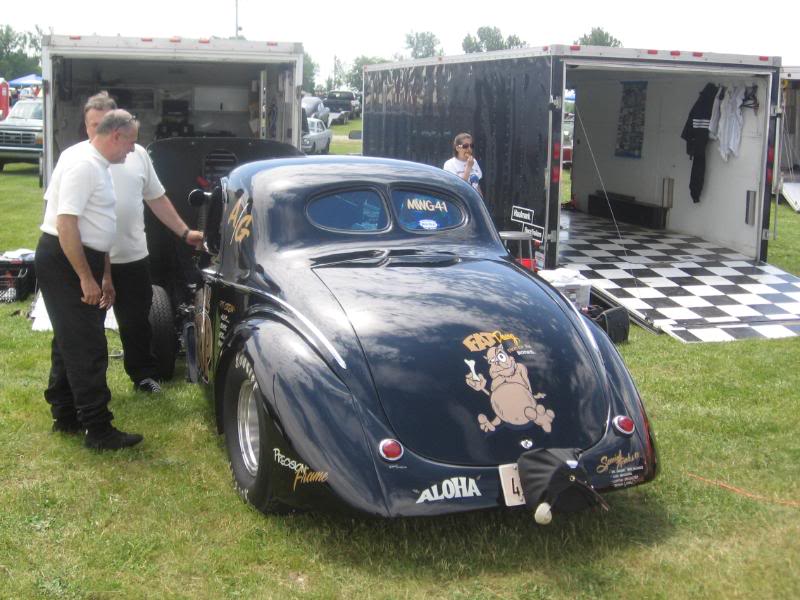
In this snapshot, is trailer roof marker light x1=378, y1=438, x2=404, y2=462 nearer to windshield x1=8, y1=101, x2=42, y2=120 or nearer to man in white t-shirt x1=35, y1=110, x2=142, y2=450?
man in white t-shirt x1=35, y1=110, x2=142, y2=450

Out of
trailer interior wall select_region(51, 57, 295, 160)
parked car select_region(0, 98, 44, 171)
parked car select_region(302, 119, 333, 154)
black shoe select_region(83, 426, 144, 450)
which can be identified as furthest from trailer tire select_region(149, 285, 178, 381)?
parked car select_region(302, 119, 333, 154)

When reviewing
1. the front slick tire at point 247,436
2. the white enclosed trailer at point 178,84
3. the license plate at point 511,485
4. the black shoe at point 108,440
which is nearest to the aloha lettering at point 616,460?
the license plate at point 511,485

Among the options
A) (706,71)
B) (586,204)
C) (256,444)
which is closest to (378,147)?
(586,204)

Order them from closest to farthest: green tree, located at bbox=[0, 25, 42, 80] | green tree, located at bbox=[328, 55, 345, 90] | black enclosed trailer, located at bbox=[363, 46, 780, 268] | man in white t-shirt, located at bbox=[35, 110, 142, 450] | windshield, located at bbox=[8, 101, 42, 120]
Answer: man in white t-shirt, located at bbox=[35, 110, 142, 450]
black enclosed trailer, located at bbox=[363, 46, 780, 268]
windshield, located at bbox=[8, 101, 42, 120]
green tree, located at bbox=[0, 25, 42, 80]
green tree, located at bbox=[328, 55, 345, 90]

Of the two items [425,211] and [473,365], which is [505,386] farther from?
[425,211]

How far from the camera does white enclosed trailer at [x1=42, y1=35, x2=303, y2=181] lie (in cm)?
970

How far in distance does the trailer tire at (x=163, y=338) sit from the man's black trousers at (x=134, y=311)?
239 mm

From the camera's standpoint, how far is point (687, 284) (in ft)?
33.0

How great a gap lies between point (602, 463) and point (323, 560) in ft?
4.13

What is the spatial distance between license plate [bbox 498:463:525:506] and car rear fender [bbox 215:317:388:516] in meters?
0.51

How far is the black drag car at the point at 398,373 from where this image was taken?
3.88 meters

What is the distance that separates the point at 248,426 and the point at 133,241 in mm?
1759

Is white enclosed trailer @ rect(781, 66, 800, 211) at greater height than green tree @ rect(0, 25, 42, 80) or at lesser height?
lesser

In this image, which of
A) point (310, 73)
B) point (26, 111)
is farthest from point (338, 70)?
point (26, 111)
